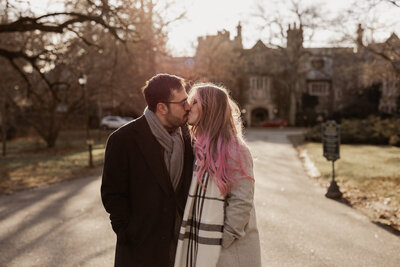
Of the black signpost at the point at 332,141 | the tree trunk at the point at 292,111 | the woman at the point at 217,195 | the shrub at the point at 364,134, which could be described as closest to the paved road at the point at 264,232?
the black signpost at the point at 332,141

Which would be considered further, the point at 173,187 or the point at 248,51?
the point at 248,51

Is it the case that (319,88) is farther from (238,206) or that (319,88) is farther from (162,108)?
(238,206)

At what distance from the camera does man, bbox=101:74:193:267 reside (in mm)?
2582

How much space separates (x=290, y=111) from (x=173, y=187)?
4513cm

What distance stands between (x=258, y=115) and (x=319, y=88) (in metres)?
9.37

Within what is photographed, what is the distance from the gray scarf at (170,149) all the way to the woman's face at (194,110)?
25 centimetres

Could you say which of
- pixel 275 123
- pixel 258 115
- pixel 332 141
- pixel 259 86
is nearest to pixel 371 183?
pixel 332 141

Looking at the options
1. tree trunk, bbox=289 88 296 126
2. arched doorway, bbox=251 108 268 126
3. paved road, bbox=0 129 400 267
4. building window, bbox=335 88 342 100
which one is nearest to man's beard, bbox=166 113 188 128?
paved road, bbox=0 129 400 267

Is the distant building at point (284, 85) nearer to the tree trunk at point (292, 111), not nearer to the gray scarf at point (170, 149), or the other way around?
the tree trunk at point (292, 111)

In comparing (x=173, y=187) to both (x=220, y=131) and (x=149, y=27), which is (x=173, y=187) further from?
(x=149, y=27)

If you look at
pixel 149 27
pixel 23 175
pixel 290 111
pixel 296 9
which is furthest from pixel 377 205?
pixel 290 111

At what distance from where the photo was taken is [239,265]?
2383mm

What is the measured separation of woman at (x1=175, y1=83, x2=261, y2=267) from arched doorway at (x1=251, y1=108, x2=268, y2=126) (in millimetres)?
46284

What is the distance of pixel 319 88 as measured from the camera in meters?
49.5
